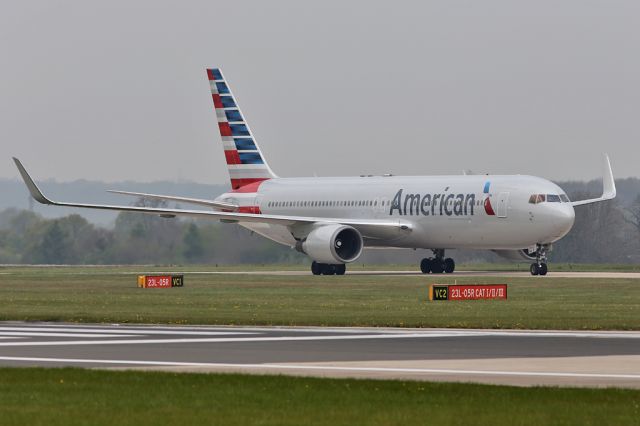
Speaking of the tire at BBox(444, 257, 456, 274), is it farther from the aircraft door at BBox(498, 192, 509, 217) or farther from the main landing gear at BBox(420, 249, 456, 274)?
the aircraft door at BBox(498, 192, 509, 217)

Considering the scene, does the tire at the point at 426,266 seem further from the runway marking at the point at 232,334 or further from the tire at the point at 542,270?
the runway marking at the point at 232,334

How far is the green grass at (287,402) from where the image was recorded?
1598cm

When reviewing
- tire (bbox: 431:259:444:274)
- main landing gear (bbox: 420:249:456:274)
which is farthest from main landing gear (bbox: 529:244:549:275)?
tire (bbox: 431:259:444:274)

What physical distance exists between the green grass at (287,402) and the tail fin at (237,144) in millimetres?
55145

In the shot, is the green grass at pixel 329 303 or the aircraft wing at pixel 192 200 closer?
the green grass at pixel 329 303

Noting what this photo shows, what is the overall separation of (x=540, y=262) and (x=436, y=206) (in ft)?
17.4

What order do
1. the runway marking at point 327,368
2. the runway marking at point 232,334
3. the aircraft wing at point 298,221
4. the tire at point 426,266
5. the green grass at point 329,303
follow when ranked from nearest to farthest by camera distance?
the runway marking at point 327,368
the runway marking at point 232,334
the green grass at point 329,303
the aircraft wing at point 298,221
the tire at point 426,266

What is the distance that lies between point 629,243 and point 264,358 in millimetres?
76487

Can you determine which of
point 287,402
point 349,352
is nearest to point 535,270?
point 349,352

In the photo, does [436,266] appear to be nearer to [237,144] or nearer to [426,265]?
[426,265]

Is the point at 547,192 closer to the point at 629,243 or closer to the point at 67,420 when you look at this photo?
the point at 629,243

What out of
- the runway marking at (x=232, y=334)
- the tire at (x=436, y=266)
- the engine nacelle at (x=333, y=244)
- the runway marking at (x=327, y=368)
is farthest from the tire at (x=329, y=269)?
the runway marking at (x=327, y=368)

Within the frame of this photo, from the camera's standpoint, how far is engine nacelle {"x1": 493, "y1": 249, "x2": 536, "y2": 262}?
67375 millimetres

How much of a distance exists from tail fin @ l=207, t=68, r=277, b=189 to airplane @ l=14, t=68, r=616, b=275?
0.17 feet
